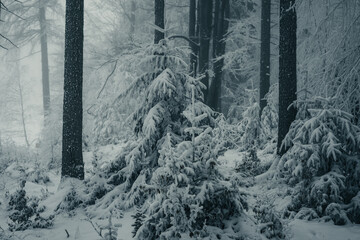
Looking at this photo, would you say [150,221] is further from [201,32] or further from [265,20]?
[265,20]

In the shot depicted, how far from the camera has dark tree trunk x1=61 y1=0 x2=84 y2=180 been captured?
23.8ft

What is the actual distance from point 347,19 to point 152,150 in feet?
18.7

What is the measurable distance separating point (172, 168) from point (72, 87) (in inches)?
167

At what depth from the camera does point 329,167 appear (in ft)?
18.6

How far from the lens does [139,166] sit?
6750 millimetres

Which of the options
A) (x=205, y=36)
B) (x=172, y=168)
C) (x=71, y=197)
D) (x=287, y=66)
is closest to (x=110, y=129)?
(x=205, y=36)

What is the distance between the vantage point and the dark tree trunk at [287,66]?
301 inches

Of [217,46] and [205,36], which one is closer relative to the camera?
[205,36]

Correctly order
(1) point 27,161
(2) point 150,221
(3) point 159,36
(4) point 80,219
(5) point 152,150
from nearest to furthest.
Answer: (2) point 150,221 → (4) point 80,219 → (5) point 152,150 → (3) point 159,36 → (1) point 27,161

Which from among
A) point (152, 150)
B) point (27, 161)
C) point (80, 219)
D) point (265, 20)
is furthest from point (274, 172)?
point (27, 161)

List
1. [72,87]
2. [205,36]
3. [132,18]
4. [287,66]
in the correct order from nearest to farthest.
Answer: [72,87] < [287,66] < [205,36] < [132,18]

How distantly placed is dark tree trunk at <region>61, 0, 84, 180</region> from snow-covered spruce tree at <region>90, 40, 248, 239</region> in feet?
4.32

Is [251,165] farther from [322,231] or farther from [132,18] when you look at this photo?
[132,18]

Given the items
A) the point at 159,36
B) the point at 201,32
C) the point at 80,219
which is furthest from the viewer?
the point at 201,32
